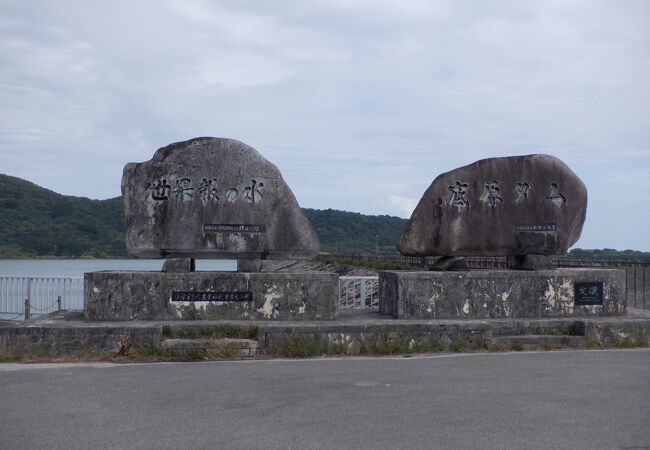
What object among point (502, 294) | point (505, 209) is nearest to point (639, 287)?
point (505, 209)

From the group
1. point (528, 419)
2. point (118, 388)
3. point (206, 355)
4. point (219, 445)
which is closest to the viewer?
point (219, 445)

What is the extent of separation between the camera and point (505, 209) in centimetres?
1215

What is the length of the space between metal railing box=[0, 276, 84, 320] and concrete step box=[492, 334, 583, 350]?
920 cm

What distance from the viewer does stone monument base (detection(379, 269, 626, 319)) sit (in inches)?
453

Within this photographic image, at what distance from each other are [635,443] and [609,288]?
6.84 m

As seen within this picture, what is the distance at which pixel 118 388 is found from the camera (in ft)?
25.6

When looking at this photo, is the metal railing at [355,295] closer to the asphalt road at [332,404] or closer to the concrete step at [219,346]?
the concrete step at [219,346]

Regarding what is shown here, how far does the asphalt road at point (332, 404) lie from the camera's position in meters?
5.78

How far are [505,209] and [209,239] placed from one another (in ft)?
15.7

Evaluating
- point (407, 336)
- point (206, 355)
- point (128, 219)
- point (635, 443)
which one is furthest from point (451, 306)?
point (635, 443)

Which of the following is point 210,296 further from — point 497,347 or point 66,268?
point 66,268

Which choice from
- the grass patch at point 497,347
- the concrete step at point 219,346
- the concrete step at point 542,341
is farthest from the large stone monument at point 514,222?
the concrete step at point 219,346

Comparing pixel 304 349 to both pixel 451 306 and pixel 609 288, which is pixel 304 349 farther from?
pixel 609 288

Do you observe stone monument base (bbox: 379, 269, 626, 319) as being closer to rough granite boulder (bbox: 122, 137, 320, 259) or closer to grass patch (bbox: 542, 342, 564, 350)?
grass patch (bbox: 542, 342, 564, 350)
